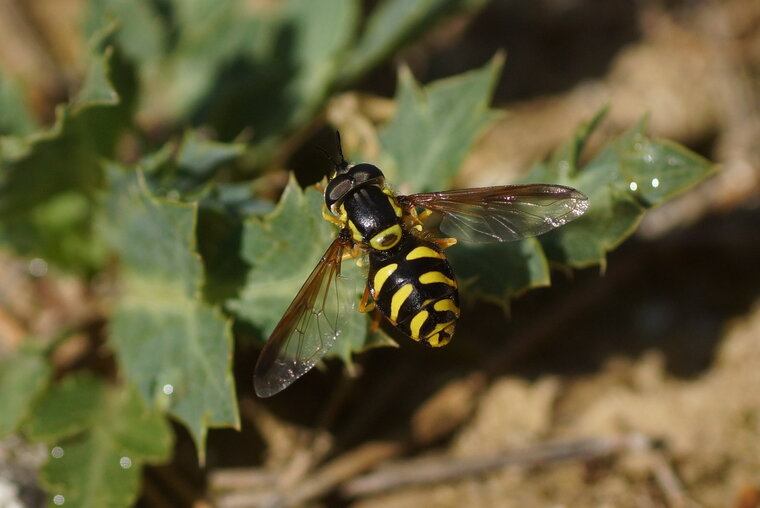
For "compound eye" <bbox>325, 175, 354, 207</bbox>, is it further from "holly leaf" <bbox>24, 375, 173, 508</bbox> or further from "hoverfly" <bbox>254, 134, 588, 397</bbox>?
"holly leaf" <bbox>24, 375, 173, 508</bbox>

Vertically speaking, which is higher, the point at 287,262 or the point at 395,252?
the point at 287,262

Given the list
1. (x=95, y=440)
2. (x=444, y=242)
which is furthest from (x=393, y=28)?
(x=95, y=440)

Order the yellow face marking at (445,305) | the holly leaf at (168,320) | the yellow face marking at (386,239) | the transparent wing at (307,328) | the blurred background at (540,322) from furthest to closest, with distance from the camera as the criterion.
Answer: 1. the blurred background at (540,322)
2. the holly leaf at (168,320)
3. the yellow face marking at (386,239)
4. the yellow face marking at (445,305)
5. the transparent wing at (307,328)

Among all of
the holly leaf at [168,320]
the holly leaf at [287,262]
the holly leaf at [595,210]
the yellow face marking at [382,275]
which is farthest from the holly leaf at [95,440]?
the holly leaf at [595,210]

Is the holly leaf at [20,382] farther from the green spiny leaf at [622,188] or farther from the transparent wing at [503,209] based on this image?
the green spiny leaf at [622,188]

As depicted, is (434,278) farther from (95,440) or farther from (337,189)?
(95,440)

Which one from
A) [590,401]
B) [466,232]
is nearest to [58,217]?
[466,232]

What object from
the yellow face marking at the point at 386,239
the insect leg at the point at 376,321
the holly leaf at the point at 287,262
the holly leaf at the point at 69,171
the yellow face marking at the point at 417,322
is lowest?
the yellow face marking at the point at 417,322

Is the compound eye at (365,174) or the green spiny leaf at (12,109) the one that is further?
the green spiny leaf at (12,109)
